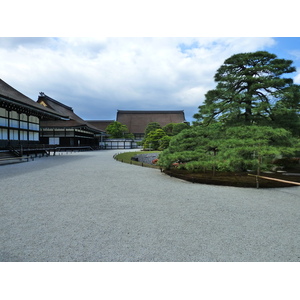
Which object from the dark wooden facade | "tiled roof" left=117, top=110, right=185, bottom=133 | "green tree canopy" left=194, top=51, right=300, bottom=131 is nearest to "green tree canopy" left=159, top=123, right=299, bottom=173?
"green tree canopy" left=194, top=51, right=300, bottom=131

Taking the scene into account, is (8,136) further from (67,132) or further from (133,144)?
(133,144)

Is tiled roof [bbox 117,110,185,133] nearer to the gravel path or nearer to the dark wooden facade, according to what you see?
the dark wooden facade

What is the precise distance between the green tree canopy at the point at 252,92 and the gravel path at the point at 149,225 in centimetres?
329

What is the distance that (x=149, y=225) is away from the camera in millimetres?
3004

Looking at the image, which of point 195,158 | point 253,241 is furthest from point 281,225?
point 195,158

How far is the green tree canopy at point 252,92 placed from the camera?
6875 mm

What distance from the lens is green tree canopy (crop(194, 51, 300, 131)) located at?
22.6 ft

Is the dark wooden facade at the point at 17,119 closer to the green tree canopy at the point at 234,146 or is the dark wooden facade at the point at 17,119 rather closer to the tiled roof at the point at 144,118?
the green tree canopy at the point at 234,146

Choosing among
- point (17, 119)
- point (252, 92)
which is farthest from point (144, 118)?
point (252, 92)

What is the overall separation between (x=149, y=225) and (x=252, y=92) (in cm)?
675

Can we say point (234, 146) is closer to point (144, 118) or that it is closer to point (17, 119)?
point (17, 119)

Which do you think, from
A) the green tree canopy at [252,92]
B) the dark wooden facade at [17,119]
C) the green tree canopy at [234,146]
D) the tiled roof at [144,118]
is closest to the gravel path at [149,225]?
the green tree canopy at [234,146]

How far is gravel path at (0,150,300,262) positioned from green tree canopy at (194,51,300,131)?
3.29 meters
